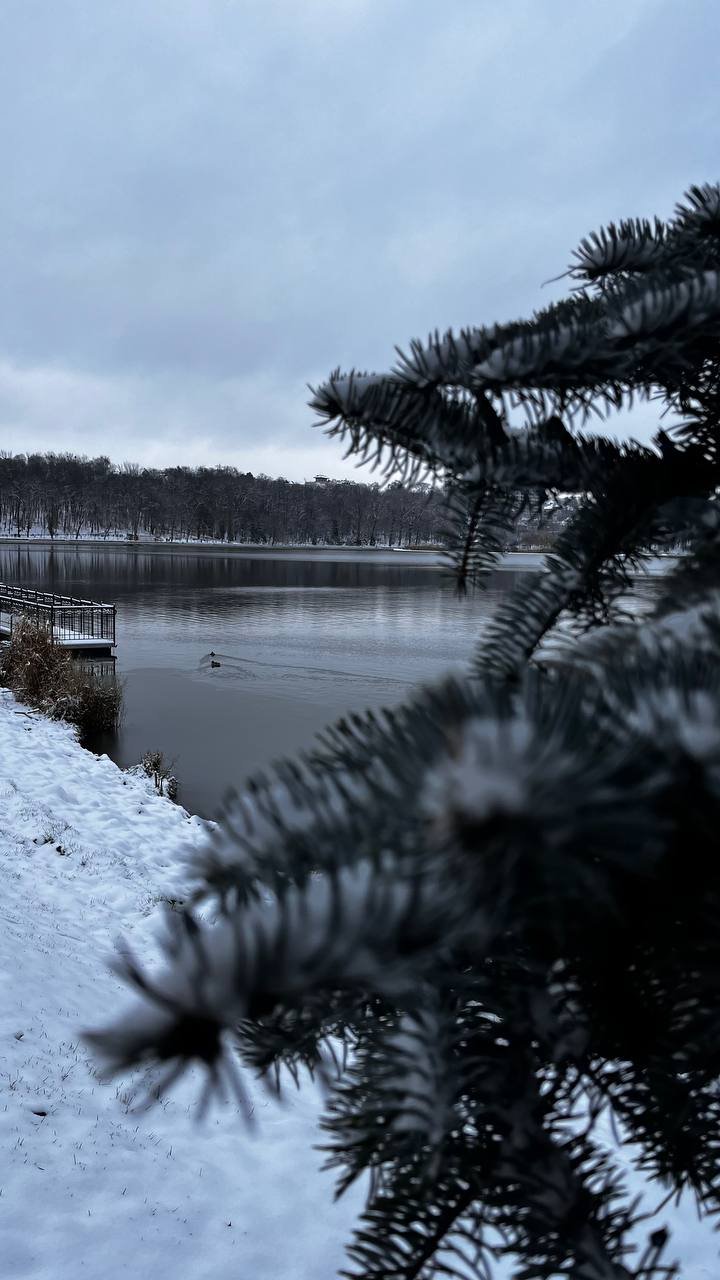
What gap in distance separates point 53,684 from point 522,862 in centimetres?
2217

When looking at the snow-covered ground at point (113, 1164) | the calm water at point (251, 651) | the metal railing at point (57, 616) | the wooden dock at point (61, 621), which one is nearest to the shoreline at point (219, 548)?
the calm water at point (251, 651)

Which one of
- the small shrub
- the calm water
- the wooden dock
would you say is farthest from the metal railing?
the small shrub

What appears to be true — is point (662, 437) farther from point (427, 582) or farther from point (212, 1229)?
point (427, 582)

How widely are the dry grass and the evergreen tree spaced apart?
20509 mm

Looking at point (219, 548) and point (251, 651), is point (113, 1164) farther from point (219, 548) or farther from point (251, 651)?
point (219, 548)

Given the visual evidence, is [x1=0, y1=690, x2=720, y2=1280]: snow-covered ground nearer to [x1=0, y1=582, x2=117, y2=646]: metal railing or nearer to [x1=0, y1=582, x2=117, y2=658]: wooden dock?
[x1=0, y1=582, x2=117, y2=658]: wooden dock

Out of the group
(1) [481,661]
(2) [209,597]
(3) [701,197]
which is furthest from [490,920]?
(2) [209,597]

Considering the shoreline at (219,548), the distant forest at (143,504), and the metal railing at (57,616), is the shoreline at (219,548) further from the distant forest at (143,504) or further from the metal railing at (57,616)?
the metal railing at (57,616)

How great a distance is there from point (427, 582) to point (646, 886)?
80707 millimetres

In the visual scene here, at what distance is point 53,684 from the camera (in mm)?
20781

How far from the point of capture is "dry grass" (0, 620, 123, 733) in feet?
66.4

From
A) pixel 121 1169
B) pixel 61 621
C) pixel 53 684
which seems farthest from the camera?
pixel 61 621

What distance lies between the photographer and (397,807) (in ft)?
1.33

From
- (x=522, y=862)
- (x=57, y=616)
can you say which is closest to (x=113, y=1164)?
(x=522, y=862)
